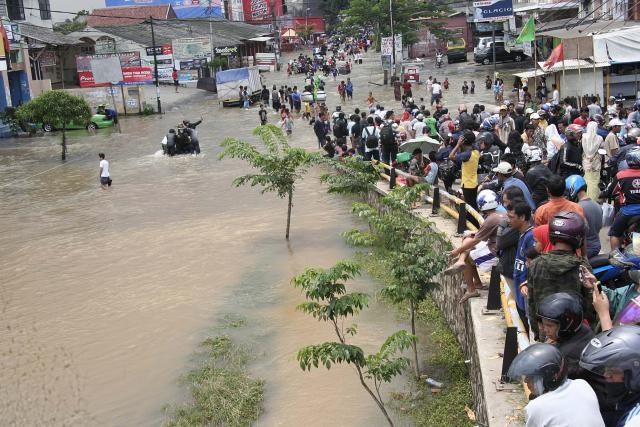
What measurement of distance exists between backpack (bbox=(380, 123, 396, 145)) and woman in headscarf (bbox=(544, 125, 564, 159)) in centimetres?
408

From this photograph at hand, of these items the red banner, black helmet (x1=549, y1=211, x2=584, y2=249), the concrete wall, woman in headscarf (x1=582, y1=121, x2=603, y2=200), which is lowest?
the concrete wall

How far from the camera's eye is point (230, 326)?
1109 centimetres

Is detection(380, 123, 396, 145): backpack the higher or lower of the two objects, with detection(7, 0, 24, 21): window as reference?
lower

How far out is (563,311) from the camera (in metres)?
4.25

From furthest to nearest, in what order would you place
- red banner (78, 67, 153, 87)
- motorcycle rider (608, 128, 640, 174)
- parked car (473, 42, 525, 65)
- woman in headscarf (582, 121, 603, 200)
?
parked car (473, 42, 525, 65) → red banner (78, 67, 153, 87) → woman in headscarf (582, 121, 603, 200) → motorcycle rider (608, 128, 640, 174)

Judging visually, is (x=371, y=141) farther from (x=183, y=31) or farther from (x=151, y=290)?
(x=183, y=31)

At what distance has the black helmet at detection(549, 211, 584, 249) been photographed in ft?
17.1

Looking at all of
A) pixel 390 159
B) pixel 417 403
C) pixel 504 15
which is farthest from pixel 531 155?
pixel 504 15

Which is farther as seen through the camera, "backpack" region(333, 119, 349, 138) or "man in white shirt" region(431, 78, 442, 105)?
"man in white shirt" region(431, 78, 442, 105)

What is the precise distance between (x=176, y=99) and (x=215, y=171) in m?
23.5

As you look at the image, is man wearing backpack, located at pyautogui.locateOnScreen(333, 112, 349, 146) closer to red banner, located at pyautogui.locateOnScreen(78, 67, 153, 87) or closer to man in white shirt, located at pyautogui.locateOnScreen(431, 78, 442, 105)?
man in white shirt, located at pyautogui.locateOnScreen(431, 78, 442, 105)

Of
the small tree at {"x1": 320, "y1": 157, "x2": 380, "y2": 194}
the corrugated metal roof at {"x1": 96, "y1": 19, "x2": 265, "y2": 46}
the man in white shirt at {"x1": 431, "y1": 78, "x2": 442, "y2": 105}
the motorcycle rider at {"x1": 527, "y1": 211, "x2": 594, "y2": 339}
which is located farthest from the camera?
the corrugated metal roof at {"x1": 96, "y1": 19, "x2": 265, "y2": 46}

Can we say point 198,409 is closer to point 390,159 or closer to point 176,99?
point 390,159

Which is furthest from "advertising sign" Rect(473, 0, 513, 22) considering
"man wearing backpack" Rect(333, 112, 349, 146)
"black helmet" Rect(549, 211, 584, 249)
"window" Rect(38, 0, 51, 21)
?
"black helmet" Rect(549, 211, 584, 249)
